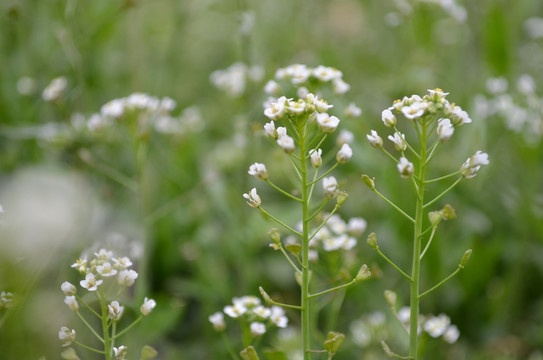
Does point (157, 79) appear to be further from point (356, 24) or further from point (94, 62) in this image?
point (356, 24)

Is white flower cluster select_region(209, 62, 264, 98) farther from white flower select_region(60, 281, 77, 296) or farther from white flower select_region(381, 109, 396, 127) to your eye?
white flower select_region(60, 281, 77, 296)

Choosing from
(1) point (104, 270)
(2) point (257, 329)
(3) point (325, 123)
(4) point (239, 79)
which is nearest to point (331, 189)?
(3) point (325, 123)

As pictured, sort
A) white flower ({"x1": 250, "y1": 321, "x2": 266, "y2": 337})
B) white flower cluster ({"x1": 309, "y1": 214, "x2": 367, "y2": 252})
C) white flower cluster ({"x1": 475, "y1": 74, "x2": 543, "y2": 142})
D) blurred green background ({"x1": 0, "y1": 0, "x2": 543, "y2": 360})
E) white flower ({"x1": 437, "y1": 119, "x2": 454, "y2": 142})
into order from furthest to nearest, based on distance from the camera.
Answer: white flower cluster ({"x1": 475, "y1": 74, "x2": 543, "y2": 142}) → blurred green background ({"x1": 0, "y1": 0, "x2": 543, "y2": 360}) → white flower cluster ({"x1": 309, "y1": 214, "x2": 367, "y2": 252}) → white flower ({"x1": 250, "y1": 321, "x2": 266, "y2": 337}) → white flower ({"x1": 437, "y1": 119, "x2": 454, "y2": 142})

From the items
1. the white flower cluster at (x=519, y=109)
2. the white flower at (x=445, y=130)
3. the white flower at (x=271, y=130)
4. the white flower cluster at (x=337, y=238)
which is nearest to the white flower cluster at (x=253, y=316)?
the white flower cluster at (x=337, y=238)

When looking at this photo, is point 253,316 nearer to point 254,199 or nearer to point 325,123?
point 254,199

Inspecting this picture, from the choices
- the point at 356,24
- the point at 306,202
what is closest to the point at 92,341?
the point at 306,202

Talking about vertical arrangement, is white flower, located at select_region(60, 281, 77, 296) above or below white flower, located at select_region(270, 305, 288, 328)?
above

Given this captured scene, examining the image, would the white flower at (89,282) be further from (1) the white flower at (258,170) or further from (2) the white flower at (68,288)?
(1) the white flower at (258,170)

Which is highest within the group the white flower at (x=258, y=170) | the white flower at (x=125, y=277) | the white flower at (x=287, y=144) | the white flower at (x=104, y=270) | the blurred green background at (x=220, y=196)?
the white flower at (x=287, y=144)

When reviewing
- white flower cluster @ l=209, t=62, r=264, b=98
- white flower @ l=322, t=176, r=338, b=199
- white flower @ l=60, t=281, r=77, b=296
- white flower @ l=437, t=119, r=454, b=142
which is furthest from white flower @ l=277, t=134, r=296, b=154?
white flower cluster @ l=209, t=62, r=264, b=98
